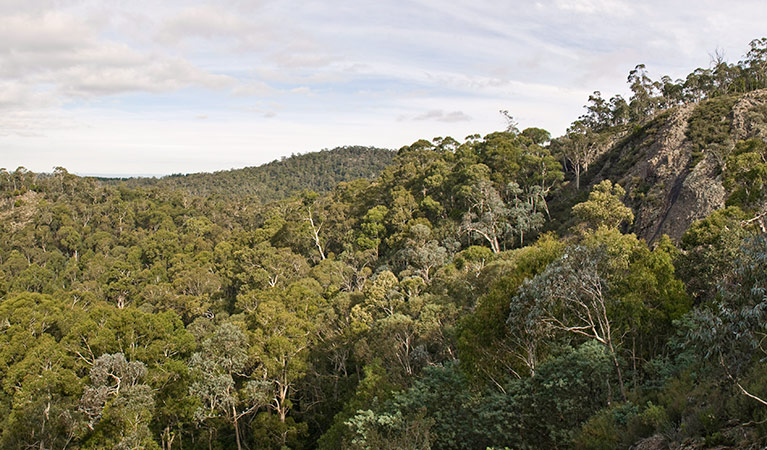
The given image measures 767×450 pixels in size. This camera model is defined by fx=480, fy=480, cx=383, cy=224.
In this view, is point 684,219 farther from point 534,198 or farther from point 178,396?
point 178,396

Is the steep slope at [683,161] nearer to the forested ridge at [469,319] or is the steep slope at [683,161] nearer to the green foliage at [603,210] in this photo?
the forested ridge at [469,319]

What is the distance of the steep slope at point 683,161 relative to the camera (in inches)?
1229

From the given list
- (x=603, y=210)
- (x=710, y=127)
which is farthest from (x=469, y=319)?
(x=710, y=127)

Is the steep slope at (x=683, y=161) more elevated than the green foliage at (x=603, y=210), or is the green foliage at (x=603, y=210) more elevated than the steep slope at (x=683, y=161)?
the steep slope at (x=683, y=161)

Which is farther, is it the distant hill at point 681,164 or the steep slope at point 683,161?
the steep slope at point 683,161

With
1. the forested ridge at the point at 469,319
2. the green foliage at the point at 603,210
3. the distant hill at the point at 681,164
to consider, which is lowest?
the forested ridge at the point at 469,319

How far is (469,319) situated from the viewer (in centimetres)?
1680

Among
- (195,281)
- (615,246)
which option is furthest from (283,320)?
(195,281)

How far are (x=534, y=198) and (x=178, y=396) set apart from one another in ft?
107

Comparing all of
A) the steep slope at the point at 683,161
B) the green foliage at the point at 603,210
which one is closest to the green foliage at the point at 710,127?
the steep slope at the point at 683,161

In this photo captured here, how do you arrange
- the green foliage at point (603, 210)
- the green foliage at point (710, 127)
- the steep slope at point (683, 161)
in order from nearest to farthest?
1. the green foliage at point (603, 210)
2. the steep slope at point (683, 161)
3. the green foliage at point (710, 127)

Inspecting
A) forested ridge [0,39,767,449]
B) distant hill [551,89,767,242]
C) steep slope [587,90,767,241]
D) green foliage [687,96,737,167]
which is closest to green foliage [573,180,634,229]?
forested ridge [0,39,767,449]

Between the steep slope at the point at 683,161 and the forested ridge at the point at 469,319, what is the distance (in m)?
0.20

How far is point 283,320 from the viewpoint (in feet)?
85.3
